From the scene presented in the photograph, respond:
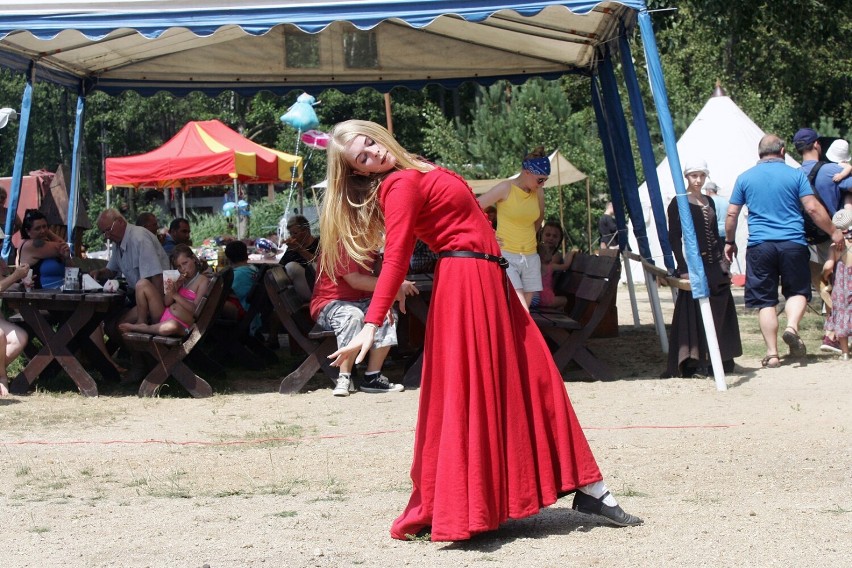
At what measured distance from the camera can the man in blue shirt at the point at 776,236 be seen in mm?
8609

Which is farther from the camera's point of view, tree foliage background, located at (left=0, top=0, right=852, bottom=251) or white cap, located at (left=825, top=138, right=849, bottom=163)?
tree foliage background, located at (left=0, top=0, right=852, bottom=251)

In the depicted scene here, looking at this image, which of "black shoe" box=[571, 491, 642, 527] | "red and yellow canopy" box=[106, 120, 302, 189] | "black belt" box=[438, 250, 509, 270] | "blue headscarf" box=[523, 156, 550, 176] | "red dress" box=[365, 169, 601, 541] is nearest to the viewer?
"red dress" box=[365, 169, 601, 541]

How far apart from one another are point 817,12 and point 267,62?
640 cm

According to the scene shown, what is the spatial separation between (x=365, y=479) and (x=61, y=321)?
3.86m

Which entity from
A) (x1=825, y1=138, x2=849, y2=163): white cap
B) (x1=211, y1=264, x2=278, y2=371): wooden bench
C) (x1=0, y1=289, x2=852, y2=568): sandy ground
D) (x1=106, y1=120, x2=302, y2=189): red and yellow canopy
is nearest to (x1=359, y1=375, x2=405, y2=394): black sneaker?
(x1=0, y1=289, x2=852, y2=568): sandy ground

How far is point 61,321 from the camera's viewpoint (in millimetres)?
8344

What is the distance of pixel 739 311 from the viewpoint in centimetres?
1342

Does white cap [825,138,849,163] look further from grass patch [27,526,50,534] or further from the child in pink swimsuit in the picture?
grass patch [27,526,50,534]

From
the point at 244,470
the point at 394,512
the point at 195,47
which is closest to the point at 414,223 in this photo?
the point at 394,512

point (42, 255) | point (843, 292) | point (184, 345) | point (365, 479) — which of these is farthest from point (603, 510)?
point (42, 255)

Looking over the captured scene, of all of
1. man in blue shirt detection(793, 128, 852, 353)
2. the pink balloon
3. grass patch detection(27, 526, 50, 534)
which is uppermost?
the pink balloon

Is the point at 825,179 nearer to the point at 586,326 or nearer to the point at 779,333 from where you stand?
the point at 779,333

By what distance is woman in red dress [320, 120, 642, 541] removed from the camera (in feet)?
13.2

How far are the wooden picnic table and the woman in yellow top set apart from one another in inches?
116
